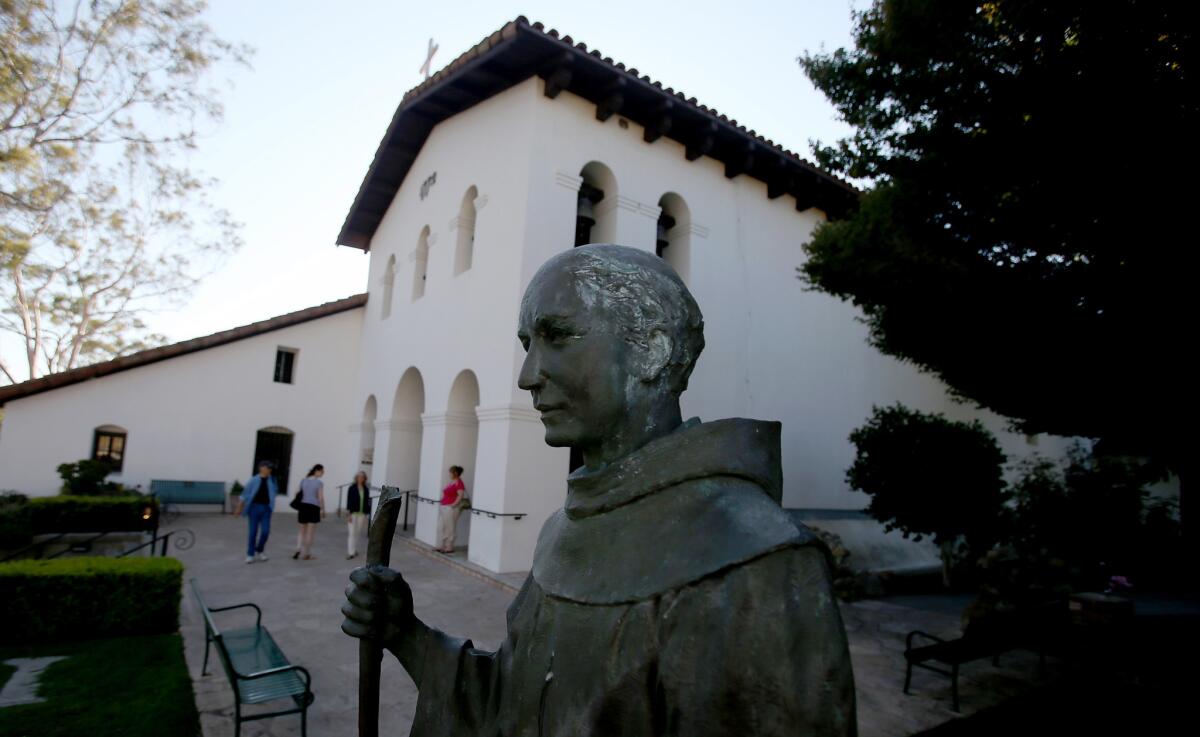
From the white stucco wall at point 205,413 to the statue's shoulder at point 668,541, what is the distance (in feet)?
57.3

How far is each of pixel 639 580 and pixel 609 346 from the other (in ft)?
1.49

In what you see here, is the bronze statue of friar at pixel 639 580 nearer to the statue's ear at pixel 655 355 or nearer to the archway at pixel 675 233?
the statue's ear at pixel 655 355

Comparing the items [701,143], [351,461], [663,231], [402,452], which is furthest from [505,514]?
[351,461]

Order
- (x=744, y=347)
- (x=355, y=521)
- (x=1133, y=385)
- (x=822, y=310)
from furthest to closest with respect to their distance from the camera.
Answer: (x=822, y=310) → (x=744, y=347) → (x=355, y=521) → (x=1133, y=385)

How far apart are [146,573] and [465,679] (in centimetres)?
687

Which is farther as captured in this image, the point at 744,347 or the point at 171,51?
the point at 171,51

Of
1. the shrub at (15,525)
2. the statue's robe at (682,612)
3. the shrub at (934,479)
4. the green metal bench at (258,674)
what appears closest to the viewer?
the statue's robe at (682,612)

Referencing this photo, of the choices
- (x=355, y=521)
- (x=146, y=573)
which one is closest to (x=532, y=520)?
(x=355, y=521)

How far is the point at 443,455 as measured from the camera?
11.3 m

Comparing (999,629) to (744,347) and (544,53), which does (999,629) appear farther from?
(544,53)

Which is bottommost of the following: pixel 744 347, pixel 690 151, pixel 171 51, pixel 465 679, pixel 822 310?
pixel 465 679

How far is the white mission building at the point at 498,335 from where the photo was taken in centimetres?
972

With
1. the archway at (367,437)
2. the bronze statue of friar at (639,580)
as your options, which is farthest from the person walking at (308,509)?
the bronze statue of friar at (639,580)

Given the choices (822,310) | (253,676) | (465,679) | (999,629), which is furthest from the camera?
(822,310)
